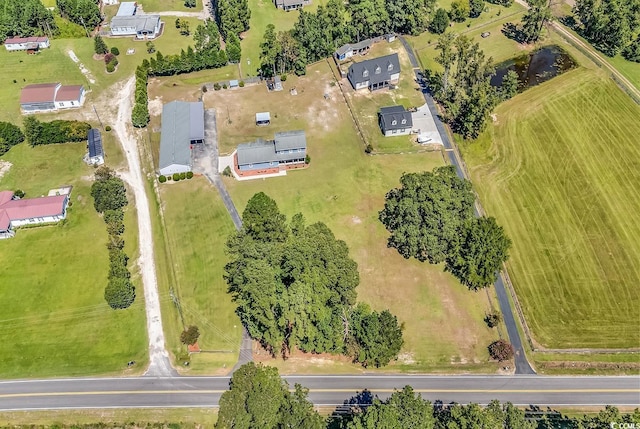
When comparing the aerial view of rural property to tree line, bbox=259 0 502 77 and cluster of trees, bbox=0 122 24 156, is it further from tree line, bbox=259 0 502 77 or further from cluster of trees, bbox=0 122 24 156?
tree line, bbox=259 0 502 77

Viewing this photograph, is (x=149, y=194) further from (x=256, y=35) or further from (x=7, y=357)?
(x=256, y=35)

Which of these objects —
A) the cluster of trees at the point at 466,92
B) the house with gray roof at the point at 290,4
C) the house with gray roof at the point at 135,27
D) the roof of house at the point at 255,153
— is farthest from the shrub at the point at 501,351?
the house with gray roof at the point at 135,27

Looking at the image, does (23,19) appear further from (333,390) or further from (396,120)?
(333,390)

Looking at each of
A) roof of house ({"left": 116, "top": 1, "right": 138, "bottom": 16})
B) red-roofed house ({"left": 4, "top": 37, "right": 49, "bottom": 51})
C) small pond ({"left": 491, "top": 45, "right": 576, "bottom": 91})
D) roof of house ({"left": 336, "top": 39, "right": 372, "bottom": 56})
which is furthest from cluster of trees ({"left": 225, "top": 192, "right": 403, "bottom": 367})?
roof of house ({"left": 116, "top": 1, "right": 138, "bottom": 16})

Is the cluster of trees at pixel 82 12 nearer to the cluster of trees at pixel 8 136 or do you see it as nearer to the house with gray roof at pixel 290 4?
the cluster of trees at pixel 8 136

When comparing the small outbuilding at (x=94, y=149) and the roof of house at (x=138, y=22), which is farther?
the roof of house at (x=138, y=22)

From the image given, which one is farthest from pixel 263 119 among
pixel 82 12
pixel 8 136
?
pixel 82 12
